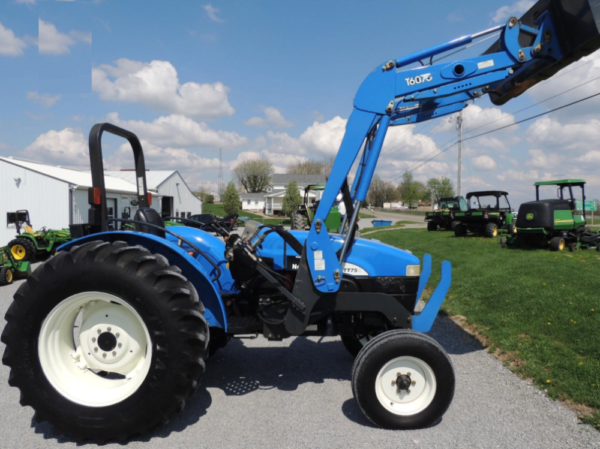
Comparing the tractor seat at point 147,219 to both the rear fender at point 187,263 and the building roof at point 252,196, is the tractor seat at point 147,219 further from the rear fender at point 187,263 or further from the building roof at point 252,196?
the building roof at point 252,196

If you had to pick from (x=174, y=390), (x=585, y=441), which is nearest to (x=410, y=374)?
(x=585, y=441)

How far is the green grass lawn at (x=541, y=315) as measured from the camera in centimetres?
376

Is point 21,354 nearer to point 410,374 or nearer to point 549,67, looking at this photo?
point 410,374

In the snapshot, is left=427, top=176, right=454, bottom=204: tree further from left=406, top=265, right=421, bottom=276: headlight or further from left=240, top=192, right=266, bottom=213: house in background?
left=406, top=265, right=421, bottom=276: headlight

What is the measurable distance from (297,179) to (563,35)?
250 ft

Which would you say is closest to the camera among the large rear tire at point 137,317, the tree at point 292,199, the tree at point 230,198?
the large rear tire at point 137,317

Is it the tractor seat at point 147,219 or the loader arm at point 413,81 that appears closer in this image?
the loader arm at point 413,81

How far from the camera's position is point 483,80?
3.17 meters

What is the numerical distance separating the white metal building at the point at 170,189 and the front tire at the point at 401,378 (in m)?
29.4

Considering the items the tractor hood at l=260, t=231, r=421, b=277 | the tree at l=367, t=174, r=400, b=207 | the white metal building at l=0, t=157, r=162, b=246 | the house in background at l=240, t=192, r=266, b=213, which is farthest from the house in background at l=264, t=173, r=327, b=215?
the tractor hood at l=260, t=231, r=421, b=277

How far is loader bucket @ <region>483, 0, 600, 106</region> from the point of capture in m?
2.85

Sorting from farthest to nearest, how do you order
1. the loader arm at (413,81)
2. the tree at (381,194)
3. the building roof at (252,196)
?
the tree at (381,194), the building roof at (252,196), the loader arm at (413,81)

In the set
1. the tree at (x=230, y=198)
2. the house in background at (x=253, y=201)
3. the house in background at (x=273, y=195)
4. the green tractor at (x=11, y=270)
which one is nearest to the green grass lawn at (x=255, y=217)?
the tree at (x=230, y=198)

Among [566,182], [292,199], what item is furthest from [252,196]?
[566,182]
